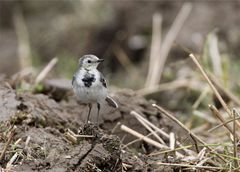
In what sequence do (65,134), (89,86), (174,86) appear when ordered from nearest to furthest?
(89,86) → (65,134) → (174,86)

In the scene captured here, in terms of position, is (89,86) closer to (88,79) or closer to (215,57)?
(88,79)

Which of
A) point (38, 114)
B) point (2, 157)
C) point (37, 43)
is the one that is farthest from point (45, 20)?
point (2, 157)

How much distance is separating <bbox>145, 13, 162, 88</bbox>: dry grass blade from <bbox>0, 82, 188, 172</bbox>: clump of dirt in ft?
9.70

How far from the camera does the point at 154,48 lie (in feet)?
36.4

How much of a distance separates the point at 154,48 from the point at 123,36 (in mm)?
1790

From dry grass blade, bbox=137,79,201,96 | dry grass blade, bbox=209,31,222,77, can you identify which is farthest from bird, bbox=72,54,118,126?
dry grass blade, bbox=137,79,201,96

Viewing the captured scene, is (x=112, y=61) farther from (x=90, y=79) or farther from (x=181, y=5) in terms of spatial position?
(x=90, y=79)

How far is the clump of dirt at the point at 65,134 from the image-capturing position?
5.51m

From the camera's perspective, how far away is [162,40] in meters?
11.6

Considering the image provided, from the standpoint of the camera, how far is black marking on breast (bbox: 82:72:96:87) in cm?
595

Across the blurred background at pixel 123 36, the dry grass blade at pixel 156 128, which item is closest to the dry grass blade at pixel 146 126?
the dry grass blade at pixel 156 128

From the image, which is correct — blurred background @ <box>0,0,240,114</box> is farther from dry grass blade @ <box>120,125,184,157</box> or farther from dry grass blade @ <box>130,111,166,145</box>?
dry grass blade @ <box>120,125,184,157</box>

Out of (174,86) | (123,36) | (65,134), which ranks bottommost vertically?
(65,134)

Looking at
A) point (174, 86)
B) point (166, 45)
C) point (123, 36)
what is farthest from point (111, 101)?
point (123, 36)
